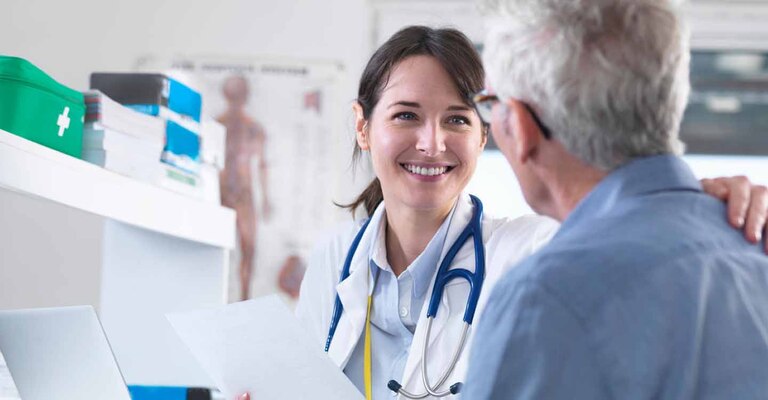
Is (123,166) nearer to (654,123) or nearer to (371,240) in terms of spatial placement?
(371,240)

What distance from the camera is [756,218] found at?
33.4 inches

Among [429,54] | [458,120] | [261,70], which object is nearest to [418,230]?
[458,120]

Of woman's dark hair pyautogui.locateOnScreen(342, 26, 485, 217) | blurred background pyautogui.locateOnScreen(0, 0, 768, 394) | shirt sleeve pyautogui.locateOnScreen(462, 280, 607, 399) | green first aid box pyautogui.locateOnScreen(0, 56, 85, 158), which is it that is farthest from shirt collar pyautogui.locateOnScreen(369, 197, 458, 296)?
blurred background pyautogui.locateOnScreen(0, 0, 768, 394)

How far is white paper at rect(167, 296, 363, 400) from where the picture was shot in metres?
1.35

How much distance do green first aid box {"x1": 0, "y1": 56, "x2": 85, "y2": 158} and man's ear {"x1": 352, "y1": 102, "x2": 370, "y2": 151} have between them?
0.56 m

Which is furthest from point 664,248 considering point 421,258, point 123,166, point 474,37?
point 474,37

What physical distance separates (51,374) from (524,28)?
3.14ft

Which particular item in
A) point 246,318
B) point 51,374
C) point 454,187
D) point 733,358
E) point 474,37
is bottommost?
point 51,374

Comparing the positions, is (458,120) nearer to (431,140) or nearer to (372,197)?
(431,140)

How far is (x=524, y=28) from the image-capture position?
837 millimetres

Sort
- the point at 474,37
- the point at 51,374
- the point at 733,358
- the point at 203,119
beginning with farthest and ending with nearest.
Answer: the point at 474,37, the point at 203,119, the point at 51,374, the point at 733,358

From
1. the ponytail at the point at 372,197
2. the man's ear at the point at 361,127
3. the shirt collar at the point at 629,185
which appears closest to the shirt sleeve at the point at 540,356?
the shirt collar at the point at 629,185

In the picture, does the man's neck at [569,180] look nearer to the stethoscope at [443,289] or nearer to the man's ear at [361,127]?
the stethoscope at [443,289]

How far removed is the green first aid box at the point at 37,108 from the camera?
1.24m
